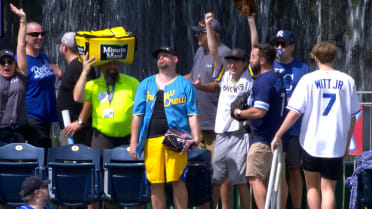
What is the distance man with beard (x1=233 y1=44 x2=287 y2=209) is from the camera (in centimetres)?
796

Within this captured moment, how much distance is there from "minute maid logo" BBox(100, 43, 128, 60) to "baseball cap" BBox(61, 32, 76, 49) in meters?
0.68

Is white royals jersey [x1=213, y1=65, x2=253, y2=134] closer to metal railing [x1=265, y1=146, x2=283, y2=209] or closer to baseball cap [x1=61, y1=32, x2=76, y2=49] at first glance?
metal railing [x1=265, y1=146, x2=283, y2=209]

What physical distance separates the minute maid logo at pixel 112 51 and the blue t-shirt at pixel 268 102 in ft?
5.10

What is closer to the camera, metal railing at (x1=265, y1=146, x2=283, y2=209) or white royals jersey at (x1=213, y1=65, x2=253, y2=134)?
metal railing at (x1=265, y1=146, x2=283, y2=209)

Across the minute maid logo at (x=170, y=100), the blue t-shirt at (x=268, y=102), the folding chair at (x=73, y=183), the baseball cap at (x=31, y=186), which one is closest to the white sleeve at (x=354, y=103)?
the blue t-shirt at (x=268, y=102)

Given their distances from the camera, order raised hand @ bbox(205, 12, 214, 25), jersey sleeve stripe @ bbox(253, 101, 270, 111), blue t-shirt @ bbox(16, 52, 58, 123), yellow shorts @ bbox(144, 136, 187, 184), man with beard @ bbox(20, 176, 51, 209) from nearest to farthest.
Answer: man with beard @ bbox(20, 176, 51, 209)
jersey sleeve stripe @ bbox(253, 101, 270, 111)
yellow shorts @ bbox(144, 136, 187, 184)
raised hand @ bbox(205, 12, 214, 25)
blue t-shirt @ bbox(16, 52, 58, 123)

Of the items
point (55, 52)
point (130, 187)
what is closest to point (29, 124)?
point (130, 187)

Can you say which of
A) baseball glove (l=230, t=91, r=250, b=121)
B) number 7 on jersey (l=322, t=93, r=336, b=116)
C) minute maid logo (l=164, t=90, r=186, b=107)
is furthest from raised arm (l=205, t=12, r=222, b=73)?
number 7 on jersey (l=322, t=93, r=336, b=116)

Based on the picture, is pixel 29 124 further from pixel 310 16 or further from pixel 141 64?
pixel 310 16

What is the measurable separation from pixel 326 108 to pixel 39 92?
3418 mm

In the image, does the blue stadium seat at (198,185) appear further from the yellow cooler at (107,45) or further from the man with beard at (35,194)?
the man with beard at (35,194)

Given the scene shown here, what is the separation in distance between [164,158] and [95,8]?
588 centimetres

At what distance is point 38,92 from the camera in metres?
9.48

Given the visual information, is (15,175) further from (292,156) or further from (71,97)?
(292,156)
